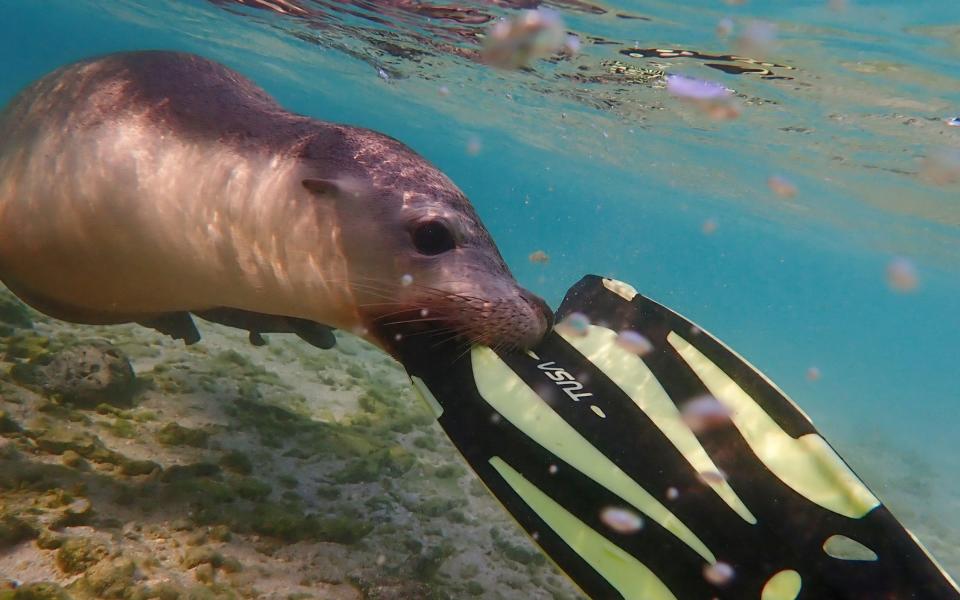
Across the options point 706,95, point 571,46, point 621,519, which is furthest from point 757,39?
point 621,519

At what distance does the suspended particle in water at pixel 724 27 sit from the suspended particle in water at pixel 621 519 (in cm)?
1196

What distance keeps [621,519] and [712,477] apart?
34 centimetres

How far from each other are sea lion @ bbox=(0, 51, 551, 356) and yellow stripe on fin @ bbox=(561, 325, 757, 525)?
26 centimetres

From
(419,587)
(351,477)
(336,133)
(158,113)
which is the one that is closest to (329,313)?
(336,133)

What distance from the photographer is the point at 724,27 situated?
11.7 m

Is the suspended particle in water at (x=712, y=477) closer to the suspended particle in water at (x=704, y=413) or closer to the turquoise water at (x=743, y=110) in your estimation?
the suspended particle in water at (x=704, y=413)

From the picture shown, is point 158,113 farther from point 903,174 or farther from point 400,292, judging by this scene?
point 903,174

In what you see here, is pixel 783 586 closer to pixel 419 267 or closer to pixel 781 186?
pixel 419 267

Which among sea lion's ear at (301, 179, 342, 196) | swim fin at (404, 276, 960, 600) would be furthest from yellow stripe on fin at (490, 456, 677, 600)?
sea lion's ear at (301, 179, 342, 196)

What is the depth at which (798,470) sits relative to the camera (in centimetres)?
191

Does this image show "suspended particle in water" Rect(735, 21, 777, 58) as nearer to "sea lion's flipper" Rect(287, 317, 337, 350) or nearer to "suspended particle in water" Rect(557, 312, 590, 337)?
"suspended particle in water" Rect(557, 312, 590, 337)

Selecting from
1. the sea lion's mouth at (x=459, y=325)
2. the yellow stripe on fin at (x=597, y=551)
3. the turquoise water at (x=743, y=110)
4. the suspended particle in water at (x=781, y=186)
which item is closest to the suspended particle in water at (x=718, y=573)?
the yellow stripe on fin at (x=597, y=551)

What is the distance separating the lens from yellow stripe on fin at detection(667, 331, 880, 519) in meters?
1.79

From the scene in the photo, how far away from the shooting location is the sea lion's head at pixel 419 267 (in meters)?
2.47
